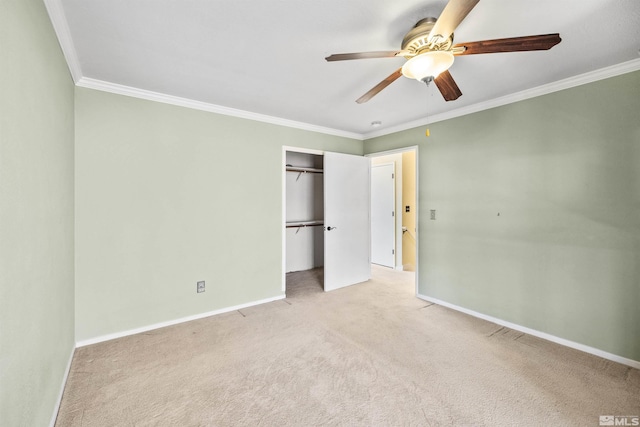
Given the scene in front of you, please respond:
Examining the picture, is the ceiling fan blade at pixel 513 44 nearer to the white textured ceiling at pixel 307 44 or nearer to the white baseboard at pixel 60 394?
the white textured ceiling at pixel 307 44

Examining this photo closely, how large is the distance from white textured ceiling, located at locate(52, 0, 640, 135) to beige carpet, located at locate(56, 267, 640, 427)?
2.41 m

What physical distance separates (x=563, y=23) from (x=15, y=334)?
3249 mm

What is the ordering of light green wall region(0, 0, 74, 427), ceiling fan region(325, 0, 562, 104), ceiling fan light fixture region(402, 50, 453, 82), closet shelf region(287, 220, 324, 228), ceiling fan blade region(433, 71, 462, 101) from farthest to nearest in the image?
closet shelf region(287, 220, 324, 228)
ceiling fan blade region(433, 71, 462, 101)
ceiling fan light fixture region(402, 50, 453, 82)
ceiling fan region(325, 0, 562, 104)
light green wall region(0, 0, 74, 427)

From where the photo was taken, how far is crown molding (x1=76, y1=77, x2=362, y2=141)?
2511mm

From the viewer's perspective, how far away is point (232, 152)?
3.30 m

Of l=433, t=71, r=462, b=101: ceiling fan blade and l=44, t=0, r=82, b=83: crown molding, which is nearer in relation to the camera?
l=44, t=0, r=82, b=83: crown molding

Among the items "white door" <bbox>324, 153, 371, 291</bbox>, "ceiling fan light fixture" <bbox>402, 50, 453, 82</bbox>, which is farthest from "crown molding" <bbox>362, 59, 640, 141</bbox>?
"ceiling fan light fixture" <bbox>402, 50, 453, 82</bbox>

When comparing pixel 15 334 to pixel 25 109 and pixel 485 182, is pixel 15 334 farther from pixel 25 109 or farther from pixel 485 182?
pixel 485 182

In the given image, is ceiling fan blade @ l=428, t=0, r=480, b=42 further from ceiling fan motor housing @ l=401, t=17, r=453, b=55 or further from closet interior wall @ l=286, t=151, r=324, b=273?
closet interior wall @ l=286, t=151, r=324, b=273

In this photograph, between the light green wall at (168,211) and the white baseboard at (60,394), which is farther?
the light green wall at (168,211)

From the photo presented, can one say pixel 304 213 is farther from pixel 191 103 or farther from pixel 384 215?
pixel 191 103

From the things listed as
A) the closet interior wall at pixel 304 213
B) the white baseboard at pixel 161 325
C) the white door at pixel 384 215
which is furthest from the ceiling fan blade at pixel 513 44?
the white door at pixel 384 215

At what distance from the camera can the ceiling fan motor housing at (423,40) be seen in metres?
1.54

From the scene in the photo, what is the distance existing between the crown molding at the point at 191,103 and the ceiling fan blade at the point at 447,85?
7.09 ft
